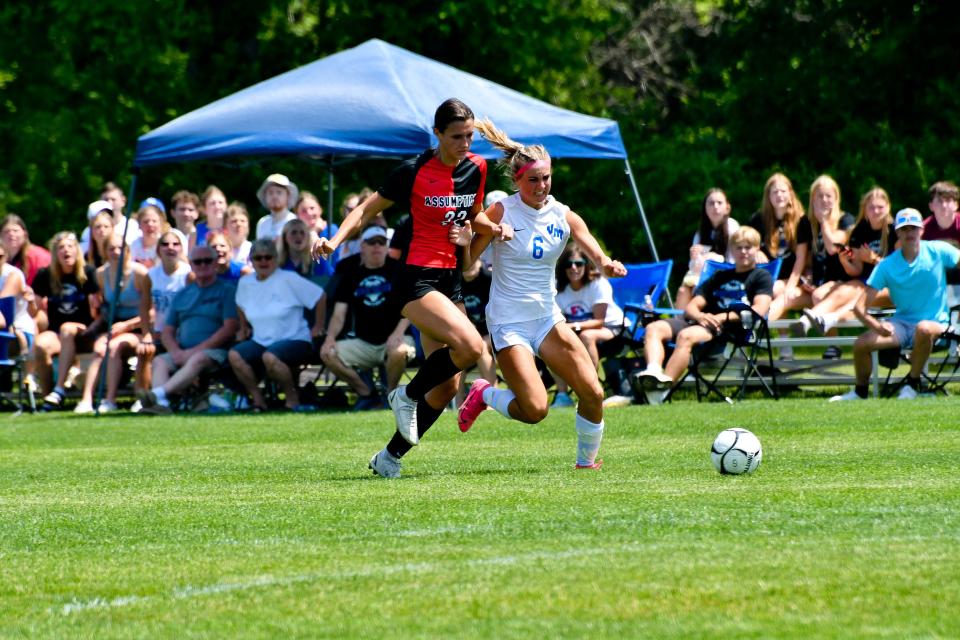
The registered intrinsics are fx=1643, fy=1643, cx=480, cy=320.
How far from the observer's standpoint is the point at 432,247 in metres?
9.12

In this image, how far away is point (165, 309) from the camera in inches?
666

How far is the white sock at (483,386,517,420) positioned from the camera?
926cm

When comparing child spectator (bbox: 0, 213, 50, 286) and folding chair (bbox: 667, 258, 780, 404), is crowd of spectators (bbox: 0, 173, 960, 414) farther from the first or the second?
folding chair (bbox: 667, 258, 780, 404)

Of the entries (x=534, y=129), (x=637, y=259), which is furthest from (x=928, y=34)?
(x=534, y=129)

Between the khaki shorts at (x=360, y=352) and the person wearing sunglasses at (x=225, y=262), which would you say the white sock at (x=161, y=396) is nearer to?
the person wearing sunglasses at (x=225, y=262)

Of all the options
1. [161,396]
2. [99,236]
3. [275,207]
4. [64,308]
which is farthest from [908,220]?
[64,308]

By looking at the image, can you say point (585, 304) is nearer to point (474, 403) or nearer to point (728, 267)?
point (728, 267)

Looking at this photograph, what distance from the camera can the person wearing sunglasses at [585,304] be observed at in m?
15.5

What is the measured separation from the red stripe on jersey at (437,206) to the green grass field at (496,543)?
1245mm

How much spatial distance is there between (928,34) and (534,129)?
1350 centimetres

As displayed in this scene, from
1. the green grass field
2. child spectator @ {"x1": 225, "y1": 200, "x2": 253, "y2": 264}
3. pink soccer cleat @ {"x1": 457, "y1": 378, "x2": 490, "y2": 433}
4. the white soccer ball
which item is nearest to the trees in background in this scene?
child spectator @ {"x1": 225, "y1": 200, "x2": 253, "y2": 264}

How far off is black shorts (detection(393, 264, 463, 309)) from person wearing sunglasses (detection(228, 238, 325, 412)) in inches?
273

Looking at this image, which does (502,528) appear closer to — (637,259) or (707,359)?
(707,359)

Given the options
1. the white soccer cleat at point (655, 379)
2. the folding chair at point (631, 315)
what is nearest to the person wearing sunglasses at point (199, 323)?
the folding chair at point (631, 315)
